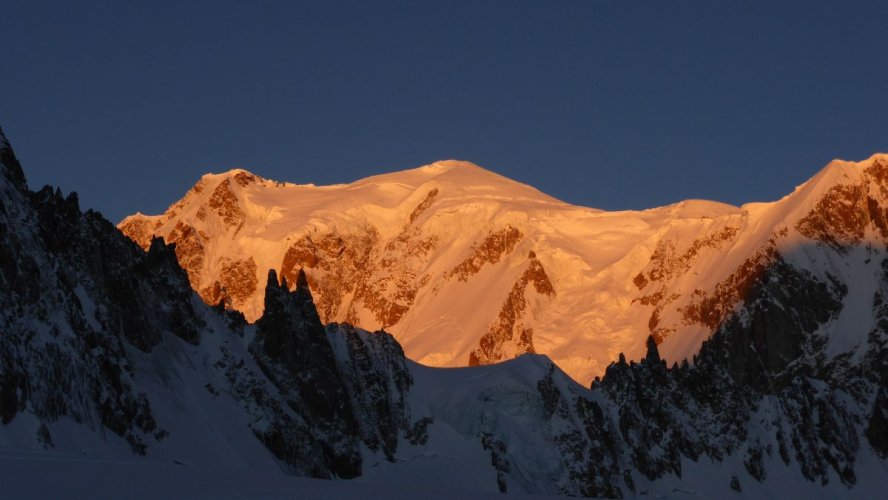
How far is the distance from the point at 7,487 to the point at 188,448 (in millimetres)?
79581

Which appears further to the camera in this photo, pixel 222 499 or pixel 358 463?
pixel 358 463

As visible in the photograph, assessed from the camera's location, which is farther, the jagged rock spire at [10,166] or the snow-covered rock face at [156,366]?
the jagged rock spire at [10,166]

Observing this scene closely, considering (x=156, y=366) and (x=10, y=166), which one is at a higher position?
(x=10, y=166)

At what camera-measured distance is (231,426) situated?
146375 millimetres

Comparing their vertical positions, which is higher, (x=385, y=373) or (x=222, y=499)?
(x=385, y=373)

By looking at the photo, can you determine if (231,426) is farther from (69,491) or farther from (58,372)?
(69,491)

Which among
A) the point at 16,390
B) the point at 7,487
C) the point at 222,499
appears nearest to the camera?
the point at 7,487

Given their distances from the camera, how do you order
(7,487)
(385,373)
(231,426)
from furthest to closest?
(385,373) < (231,426) < (7,487)

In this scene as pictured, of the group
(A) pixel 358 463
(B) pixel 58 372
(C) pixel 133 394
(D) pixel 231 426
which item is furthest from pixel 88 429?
(A) pixel 358 463

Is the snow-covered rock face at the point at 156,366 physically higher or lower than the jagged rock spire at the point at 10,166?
lower

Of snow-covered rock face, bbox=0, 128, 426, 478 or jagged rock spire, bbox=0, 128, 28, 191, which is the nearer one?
snow-covered rock face, bbox=0, 128, 426, 478

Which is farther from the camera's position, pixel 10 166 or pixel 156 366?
pixel 156 366

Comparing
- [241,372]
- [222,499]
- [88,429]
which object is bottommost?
[222,499]

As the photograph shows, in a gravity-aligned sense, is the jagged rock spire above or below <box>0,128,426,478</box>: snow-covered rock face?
above
